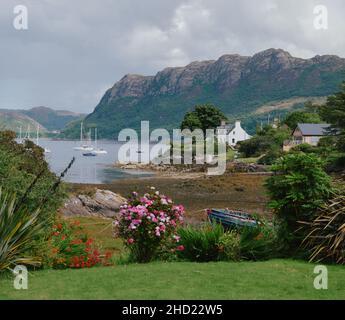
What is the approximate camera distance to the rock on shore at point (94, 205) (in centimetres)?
2912

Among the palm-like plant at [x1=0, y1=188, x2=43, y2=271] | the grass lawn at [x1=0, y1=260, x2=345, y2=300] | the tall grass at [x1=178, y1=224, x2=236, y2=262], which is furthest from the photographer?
the tall grass at [x1=178, y1=224, x2=236, y2=262]

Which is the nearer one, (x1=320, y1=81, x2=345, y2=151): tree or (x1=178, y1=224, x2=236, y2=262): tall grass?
(x1=178, y1=224, x2=236, y2=262): tall grass

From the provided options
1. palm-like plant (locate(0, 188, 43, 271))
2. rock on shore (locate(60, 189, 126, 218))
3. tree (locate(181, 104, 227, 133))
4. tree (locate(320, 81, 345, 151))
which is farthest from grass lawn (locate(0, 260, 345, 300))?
tree (locate(181, 104, 227, 133))

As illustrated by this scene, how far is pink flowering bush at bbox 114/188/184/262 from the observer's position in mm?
10297

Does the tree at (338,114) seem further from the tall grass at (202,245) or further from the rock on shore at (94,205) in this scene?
the tall grass at (202,245)

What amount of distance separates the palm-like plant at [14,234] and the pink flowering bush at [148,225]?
1889 millimetres

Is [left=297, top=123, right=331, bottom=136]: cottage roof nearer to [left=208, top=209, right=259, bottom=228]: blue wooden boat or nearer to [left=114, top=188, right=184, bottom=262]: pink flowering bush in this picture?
[left=208, top=209, right=259, bottom=228]: blue wooden boat

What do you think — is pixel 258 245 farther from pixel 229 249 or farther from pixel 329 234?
pixel 329 234

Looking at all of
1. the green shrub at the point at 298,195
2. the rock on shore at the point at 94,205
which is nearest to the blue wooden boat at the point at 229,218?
the green shrub at the point at 298,195

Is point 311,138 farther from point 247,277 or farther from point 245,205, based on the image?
point 247,277

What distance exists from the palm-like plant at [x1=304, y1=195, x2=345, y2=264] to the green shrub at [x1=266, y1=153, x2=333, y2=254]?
249mm
